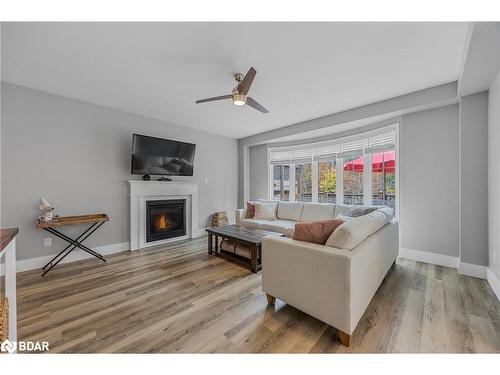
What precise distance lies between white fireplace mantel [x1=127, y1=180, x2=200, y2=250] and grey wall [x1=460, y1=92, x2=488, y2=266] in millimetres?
4446

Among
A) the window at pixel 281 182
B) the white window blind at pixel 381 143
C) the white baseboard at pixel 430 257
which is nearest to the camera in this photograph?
the white baseboard at pixel 430 257

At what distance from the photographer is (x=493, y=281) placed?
227 cm

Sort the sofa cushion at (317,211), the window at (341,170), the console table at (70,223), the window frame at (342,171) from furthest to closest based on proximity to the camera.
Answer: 1. the sofa cushion at (317,211)
2. the window at (341,170)
3. the window frame at (342,171)
4. the console table at (70,223)

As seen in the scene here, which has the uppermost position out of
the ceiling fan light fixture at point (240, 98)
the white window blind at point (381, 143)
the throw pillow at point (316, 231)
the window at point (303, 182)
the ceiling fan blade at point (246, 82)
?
the ceiling fan blade at point (246, 82)

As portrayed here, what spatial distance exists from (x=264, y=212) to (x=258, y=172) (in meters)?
1.71

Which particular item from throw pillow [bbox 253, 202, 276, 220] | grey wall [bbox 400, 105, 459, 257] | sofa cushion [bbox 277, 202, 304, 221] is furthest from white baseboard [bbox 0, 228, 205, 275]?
grey wall [bbox 400, 105, 459, 257]

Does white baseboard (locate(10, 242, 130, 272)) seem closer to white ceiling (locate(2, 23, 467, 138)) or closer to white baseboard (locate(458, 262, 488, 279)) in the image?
white ceiling (locate(2, 23, 467, 138))

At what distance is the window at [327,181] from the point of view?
4574 millimetres

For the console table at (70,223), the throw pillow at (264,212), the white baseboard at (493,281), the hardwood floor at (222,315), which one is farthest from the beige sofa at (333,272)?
the console table at (70,223)

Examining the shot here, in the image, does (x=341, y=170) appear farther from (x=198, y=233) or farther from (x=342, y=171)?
(x=198, y=233)

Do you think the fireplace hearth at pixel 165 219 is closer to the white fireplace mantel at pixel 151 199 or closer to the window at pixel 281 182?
the white fireplace mantel at pixel 151 199

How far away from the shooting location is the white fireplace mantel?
373cm

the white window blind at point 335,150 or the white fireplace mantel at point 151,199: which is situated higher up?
the white window blind at point 335,150

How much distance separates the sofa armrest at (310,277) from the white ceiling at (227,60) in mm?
1826
